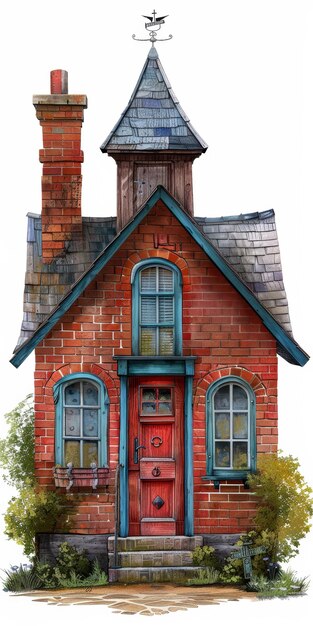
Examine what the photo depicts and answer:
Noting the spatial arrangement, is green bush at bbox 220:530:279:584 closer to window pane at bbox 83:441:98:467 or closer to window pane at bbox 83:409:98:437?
window pane at bbox 83:441:98:467

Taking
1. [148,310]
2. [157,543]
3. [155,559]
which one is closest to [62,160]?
[148,310]

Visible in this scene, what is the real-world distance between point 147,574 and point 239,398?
292cm

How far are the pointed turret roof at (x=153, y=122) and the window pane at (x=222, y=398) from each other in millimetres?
3638

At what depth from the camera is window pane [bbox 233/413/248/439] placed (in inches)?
818

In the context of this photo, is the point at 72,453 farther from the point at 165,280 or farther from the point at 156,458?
the point at 165,280

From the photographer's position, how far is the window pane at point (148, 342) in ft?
67.8

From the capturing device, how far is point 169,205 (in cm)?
2048

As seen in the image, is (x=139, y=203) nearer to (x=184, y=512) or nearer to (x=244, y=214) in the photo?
(x=244, y=214)

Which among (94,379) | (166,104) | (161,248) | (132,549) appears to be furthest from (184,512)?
(166,104)

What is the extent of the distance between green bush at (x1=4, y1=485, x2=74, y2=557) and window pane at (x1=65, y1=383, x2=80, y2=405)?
1.37m

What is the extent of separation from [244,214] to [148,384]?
11.0ft

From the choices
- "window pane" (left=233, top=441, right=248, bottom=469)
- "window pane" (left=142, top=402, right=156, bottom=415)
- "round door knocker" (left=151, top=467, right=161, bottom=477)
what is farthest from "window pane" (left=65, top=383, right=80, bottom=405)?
"window pane" (left=233, top=441, right=248, bottom=469)

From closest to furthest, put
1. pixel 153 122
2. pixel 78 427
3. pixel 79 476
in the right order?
pixel 79 476, pixel 78 427, pixel 153 122

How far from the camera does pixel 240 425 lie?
20.8 m
